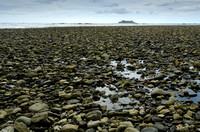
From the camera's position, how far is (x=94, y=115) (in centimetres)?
366

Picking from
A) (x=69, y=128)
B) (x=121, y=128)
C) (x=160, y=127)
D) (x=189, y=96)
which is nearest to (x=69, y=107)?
(x=69, y=128)

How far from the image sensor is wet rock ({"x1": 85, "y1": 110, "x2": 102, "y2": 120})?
3646 mm

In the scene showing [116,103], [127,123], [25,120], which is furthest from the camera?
[116,103]

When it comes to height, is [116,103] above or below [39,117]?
below

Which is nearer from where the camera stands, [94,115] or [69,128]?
[69,128]

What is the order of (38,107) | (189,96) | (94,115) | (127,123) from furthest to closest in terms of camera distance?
(189,96) < (38,107) < (94,115) < (127,123)

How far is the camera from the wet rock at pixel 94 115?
365 centimetres

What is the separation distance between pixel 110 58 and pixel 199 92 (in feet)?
17.6

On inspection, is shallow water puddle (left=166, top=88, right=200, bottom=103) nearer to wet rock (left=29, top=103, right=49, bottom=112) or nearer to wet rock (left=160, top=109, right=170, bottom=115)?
wet rock (left=160, top=109, right=170, bottom=115)

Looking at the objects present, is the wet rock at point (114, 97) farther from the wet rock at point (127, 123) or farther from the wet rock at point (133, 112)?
the wet rock at point (127, 123)

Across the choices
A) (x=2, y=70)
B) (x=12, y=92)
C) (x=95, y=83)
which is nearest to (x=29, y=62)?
(x=2, y=70)

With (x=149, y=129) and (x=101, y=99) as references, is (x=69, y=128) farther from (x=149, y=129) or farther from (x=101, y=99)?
(x=101, y=99)

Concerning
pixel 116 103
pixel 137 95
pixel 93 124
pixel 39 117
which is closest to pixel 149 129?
pixel 93 124

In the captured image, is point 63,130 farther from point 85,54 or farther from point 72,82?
point 85,54
